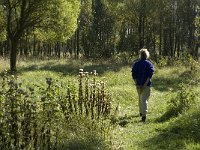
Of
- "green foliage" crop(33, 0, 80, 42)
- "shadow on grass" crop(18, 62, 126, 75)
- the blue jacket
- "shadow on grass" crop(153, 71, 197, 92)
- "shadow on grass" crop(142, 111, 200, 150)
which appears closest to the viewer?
"shadow on grass" crop(142, 111, 200, 150)

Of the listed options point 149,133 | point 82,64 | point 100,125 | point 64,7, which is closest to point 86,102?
point 100,125

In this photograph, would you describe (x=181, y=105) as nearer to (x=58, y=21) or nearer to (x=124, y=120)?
(x=124, y=120)

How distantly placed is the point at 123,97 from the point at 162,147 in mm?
7759

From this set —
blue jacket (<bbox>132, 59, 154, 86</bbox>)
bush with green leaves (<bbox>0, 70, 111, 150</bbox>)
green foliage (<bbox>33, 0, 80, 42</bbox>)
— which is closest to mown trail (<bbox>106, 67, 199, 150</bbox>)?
bush with green leaves (<bbox>0, 70, 111, 150</bbox>)

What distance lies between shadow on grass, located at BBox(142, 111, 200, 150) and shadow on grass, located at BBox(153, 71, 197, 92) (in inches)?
381

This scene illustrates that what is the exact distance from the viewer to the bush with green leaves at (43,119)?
6984 millimetres

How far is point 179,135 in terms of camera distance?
9.76 m

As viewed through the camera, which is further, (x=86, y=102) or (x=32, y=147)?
(x=86, y=102)

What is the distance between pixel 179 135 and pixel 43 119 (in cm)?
347

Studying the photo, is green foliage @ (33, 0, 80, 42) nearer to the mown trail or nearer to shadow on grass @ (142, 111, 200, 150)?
the mown trail

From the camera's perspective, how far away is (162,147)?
9.09m

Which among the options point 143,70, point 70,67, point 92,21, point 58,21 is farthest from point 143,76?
point 92,21

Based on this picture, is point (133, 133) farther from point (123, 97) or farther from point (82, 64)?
point (82, 64)

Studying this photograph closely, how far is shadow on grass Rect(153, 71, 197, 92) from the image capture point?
2133cm
